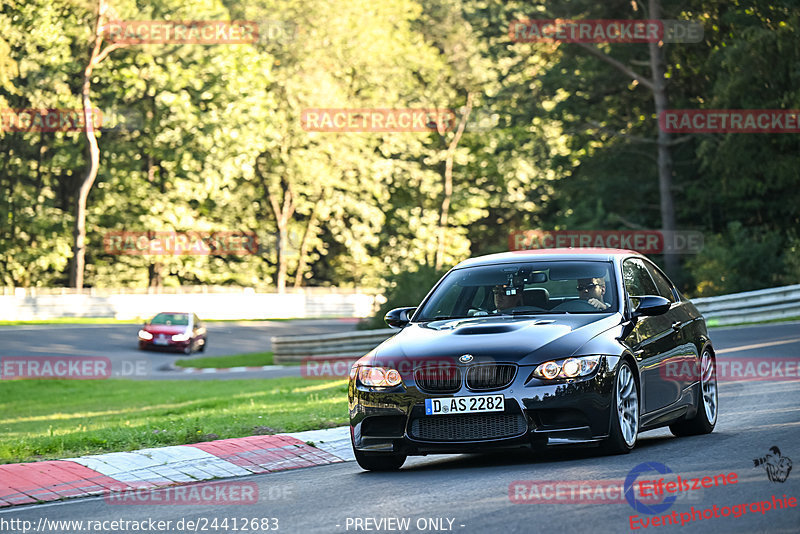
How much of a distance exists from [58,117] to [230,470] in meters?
48.0

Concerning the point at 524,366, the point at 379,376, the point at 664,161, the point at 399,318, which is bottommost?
the point at 379,376

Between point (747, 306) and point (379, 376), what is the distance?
71.8ft

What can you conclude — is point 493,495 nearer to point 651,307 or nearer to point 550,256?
point 651,307

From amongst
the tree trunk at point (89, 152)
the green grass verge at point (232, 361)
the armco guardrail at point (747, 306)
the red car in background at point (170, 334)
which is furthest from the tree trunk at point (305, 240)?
the armco guardrail at point (747, 306)

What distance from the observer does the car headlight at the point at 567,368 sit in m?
8.55

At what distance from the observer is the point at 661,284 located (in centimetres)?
1112

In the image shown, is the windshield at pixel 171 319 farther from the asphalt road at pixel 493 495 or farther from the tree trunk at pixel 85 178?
the asphalt road at pixel 493 495

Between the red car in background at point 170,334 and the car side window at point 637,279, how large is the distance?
90.6ft

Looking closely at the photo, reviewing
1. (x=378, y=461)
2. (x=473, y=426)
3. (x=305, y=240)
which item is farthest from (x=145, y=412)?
(x=305, y=240)

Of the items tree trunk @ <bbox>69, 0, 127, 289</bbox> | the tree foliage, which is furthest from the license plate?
tree trunk @ <bbox>69, 0, 127, 289</bbox>

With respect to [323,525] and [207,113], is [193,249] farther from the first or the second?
[323,525]

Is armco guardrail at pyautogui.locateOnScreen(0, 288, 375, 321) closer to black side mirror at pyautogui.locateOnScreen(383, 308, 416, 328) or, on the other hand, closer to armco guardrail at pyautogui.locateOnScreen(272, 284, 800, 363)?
armco guardrail at pyautogui.locateOnScreen(272, 284, 800, 363)

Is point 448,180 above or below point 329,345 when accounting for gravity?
above

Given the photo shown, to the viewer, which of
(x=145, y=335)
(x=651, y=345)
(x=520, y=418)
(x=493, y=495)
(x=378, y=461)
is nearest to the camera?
(x=493, y=495)
